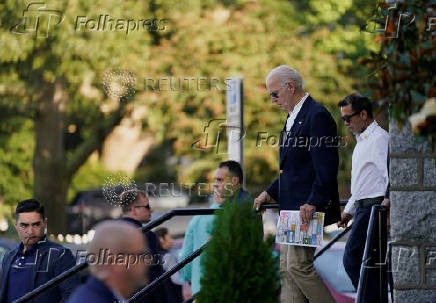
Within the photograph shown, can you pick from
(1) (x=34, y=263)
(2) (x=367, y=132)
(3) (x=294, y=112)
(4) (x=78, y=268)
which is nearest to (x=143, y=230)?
(4) (x=78, y=268)

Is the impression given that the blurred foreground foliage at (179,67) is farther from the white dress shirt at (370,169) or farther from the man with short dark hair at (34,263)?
the white dress shirt at (370,169)

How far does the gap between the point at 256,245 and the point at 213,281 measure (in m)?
0.27

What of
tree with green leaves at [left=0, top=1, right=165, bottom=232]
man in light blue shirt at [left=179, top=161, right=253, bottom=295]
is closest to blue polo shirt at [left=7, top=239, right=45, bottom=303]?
man in light blue shirt at [left=179, top=161, right=253, bottom=295]

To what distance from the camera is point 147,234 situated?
27.8 ft

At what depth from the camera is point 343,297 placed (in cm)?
1055

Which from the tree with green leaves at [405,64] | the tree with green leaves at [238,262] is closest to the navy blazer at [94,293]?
the tree with green leaves at [238,262]

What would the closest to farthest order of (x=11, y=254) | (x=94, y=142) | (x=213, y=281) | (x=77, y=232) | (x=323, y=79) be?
(x=213, y=281) → (x=11, y=254) → (x=323, y=79) → (x=94, y=142) → (x=77, y=232)

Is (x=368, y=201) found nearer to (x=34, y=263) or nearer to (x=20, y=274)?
(x=34, y=263)

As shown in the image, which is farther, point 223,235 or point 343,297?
point 343,297

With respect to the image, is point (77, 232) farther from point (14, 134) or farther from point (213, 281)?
point (213, 281)

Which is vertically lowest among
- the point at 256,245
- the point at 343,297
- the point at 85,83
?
the point at 343,297

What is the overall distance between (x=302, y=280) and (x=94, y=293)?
2.84 metres

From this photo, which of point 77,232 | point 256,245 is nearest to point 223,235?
point 256,245

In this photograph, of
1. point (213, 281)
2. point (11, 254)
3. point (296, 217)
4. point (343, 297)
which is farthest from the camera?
point (343, 297)
